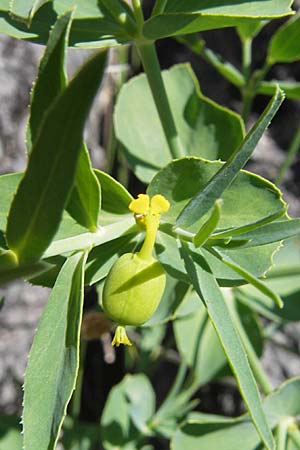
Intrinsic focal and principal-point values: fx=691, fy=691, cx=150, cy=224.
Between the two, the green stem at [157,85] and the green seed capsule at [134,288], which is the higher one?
the green stem at [157,85]

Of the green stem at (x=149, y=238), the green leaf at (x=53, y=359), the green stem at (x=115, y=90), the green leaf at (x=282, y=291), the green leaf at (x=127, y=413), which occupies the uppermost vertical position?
the green stem at (x=149, y=238)

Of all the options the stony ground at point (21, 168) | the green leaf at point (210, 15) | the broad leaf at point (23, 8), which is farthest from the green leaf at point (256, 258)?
the stony ground at point (21, 168)

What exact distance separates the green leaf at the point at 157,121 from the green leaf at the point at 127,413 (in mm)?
535

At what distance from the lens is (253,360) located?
1.51 meters

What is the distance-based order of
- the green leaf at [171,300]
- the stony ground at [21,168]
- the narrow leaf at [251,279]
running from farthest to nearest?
the stony ground at [21,168] → the green leaf at [171,300] → the narrow leaf at [251,279]

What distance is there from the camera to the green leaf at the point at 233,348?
0.83m

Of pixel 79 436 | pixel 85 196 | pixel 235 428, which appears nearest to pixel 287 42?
pixel 85 196

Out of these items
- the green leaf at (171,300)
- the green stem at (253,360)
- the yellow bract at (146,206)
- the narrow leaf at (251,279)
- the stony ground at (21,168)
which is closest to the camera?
the narrow leaf at (251,279)

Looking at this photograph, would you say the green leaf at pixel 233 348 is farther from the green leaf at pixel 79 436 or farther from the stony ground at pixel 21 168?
the stony ground at pixel 21 168

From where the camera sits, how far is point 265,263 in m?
1.05

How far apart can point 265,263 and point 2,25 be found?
1.72ft

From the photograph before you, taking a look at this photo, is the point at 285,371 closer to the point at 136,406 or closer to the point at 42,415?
the point at 136,406

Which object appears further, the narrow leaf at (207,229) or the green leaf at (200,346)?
the green leaf at (200,346)

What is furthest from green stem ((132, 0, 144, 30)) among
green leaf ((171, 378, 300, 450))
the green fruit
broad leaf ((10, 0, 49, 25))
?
green leaf ((171, 378, 300, 450))
